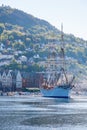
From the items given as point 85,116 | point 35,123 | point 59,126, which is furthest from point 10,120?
point 85,116

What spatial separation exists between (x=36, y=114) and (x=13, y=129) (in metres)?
30.8

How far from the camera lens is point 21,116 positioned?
11012cm

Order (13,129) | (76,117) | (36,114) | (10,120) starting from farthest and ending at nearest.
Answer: (36,114) → (76,117) → (10,120) → (13,129)

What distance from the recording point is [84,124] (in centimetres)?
9625

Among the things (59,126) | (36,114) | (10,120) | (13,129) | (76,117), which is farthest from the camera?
(36,114)

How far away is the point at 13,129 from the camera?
86.1m

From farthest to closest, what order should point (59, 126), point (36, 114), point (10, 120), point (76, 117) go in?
point (36, 114) → point (76, 117) → point (10, 120) → point (59, 126)

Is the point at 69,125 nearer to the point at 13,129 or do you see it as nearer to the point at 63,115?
the point at 13,129

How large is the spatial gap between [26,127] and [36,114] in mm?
26655

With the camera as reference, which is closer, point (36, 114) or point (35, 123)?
point (35, 123)

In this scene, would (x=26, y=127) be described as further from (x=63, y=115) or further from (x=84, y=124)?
(x=63, y=115)

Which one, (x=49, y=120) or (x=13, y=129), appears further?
(x=49, y=120)

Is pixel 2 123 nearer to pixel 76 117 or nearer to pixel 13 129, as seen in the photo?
pixel 13 129

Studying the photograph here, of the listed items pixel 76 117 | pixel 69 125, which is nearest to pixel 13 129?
pixel 69 125
